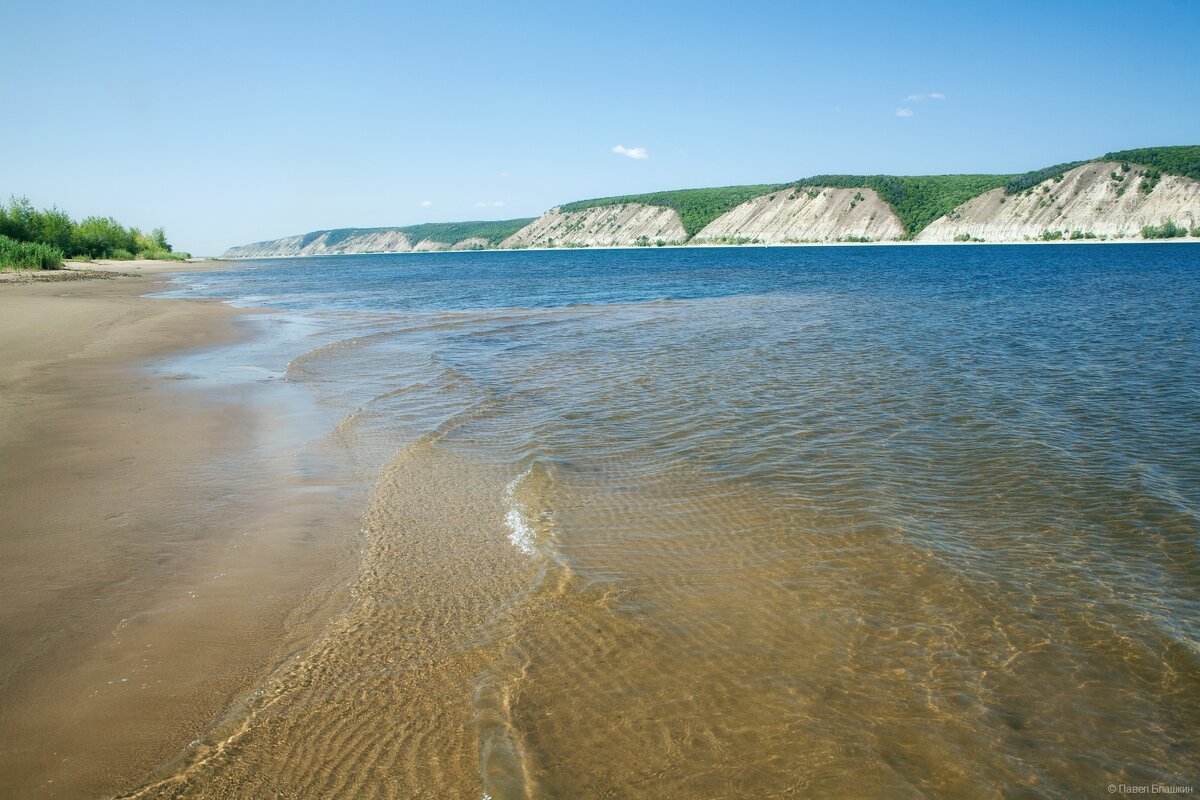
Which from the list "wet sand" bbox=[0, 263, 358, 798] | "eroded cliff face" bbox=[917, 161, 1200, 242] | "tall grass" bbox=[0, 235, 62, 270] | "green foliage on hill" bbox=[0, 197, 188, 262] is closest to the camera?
"wet sand" bbox=[0, 263, 358, 798]

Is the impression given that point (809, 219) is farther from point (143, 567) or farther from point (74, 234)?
→ point (143, 567)

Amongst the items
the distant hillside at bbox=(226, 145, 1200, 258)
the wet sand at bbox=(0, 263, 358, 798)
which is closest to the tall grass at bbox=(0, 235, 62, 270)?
the wet sand at bbox=(0, 263, 358, 798)

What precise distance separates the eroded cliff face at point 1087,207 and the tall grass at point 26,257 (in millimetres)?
138500

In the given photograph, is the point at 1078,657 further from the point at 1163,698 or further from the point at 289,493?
the point at 289,493

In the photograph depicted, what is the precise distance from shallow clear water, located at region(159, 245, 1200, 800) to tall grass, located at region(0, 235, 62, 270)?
45753 millimetres

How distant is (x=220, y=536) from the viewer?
6.67 m

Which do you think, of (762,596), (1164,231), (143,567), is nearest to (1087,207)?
(1164,231)

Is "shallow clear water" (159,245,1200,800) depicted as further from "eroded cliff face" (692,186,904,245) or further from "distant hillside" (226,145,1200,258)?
"eroded cliff face" (692,186,904,245)

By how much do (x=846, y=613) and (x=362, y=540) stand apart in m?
4.53

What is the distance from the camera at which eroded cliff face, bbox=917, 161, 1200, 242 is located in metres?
108

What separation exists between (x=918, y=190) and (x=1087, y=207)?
54717mm

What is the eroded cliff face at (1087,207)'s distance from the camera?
354ft

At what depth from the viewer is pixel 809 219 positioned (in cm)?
15712

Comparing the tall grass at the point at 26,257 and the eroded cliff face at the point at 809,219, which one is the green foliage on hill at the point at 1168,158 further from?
the tall grass at the point at 26,257
